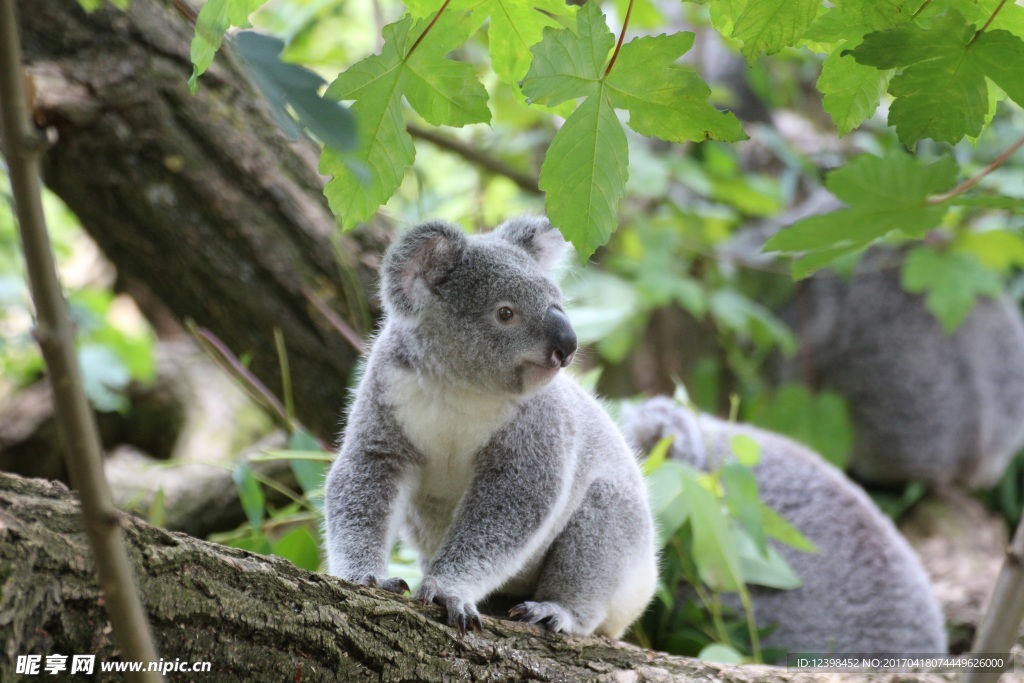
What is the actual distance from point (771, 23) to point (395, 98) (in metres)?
0.54

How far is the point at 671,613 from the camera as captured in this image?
3.24m

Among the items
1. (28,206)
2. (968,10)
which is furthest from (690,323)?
(28,206)

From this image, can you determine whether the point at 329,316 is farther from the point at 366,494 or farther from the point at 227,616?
the point at 227,616

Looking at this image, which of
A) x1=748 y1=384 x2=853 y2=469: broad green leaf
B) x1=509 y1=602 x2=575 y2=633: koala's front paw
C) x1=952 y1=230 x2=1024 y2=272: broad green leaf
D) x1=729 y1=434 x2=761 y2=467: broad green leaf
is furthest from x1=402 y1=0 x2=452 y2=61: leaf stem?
x1=748 y1=384 x2=853 y2=469: broad green leaf

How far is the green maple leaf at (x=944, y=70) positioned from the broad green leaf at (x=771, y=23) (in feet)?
0.32

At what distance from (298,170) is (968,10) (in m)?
2.38

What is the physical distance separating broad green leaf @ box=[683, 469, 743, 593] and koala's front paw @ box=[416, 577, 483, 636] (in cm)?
118

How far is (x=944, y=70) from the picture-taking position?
3.97 ft

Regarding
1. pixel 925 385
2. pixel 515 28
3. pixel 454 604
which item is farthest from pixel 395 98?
pixel 925 385

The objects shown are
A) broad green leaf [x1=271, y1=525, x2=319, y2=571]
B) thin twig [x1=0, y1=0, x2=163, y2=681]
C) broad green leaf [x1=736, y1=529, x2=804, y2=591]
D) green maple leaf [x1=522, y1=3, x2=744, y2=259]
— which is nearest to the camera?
thin twig [x1=0, y1=0, x2=163, y2=681]

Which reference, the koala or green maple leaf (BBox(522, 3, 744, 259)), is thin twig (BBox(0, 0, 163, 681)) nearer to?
green maple leaf (BBox(522, 3, 744, 259))

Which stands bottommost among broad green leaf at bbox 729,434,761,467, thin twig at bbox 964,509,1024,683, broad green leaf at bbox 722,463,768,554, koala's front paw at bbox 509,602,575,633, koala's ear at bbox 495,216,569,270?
koala's front paw at bbox 509,602,575,633

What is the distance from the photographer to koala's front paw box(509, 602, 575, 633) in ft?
6.63

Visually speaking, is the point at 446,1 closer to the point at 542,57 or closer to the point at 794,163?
the point at 542,57
